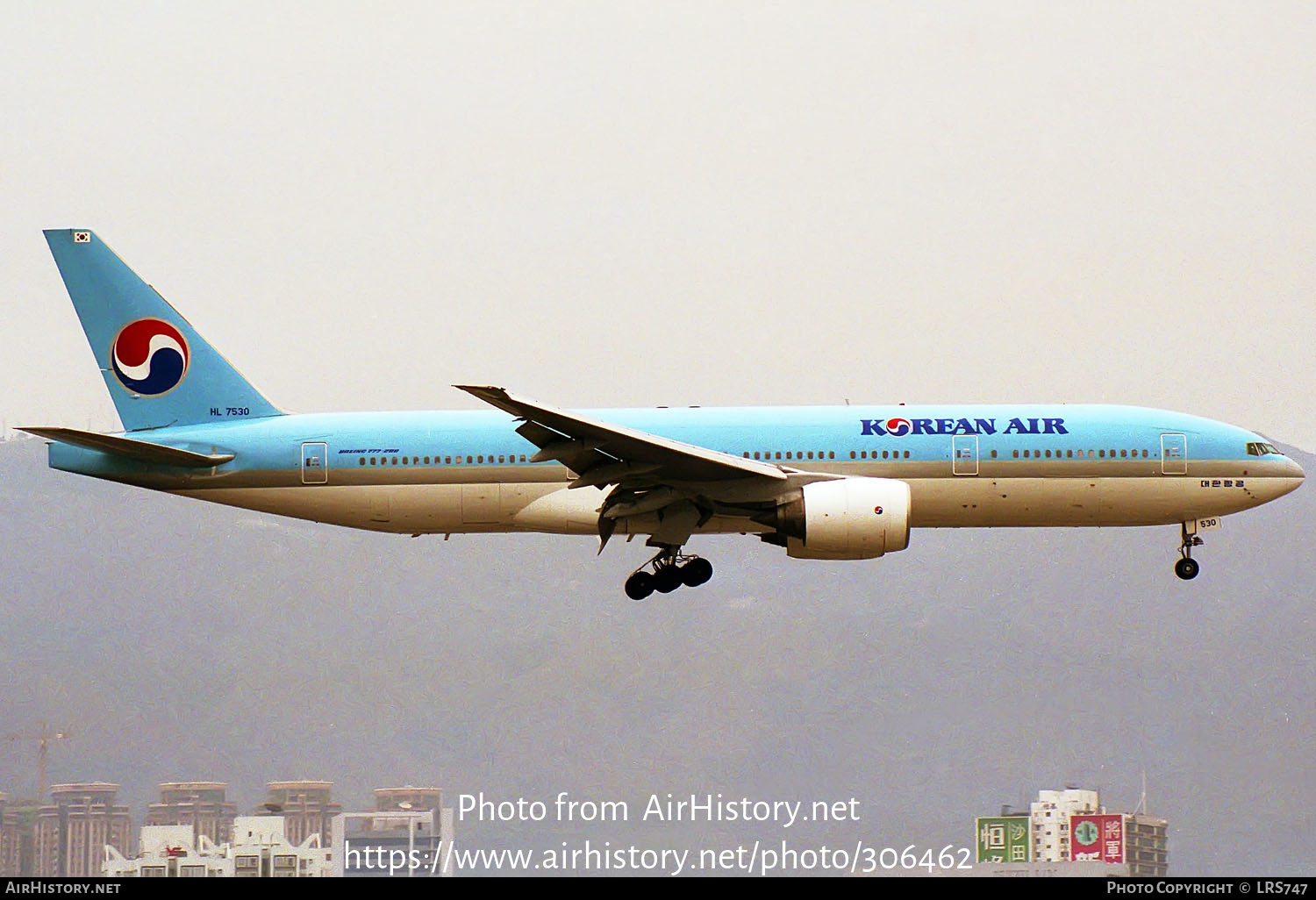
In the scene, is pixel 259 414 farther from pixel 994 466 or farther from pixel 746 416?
pixel 994 466

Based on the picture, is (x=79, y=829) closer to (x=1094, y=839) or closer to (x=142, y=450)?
(x=1094, y=839)

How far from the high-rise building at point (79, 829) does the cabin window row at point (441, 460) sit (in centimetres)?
9677

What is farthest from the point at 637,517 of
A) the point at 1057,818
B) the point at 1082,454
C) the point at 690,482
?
the point at 1057,818

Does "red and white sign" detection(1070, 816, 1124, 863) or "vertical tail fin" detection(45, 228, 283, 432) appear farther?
"red and white sign" detection(1070, 816, 1124, 863)

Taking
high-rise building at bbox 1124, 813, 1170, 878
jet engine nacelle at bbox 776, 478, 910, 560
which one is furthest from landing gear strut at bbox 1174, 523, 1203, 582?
high-rise building at bbox 1124, 813, 1170, 878

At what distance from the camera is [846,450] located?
3181 centimetres

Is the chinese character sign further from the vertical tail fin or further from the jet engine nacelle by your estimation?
the vertical tail fin

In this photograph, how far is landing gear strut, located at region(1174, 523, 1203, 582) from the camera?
33531mm

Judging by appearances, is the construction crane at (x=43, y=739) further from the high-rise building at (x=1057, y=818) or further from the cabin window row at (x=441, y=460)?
the cabin window row at (x=441, y=460)

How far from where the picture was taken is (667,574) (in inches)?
1298

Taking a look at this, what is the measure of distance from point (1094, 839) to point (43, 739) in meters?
94.9

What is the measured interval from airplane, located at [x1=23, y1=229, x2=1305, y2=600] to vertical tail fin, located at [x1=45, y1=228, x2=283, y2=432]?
3.20 ft

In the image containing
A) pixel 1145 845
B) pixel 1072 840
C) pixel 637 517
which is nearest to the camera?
pixel 637 517

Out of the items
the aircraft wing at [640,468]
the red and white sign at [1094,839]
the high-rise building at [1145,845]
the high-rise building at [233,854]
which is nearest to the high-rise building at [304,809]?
the high-rise building at [233,854]
